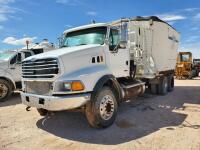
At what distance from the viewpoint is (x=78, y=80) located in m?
5.36

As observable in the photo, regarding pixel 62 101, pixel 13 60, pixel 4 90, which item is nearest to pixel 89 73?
pixel 62 101

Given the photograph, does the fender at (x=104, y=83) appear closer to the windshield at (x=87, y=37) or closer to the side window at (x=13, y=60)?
the windshield at (x=87, y=37)

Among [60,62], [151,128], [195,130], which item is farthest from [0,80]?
[195,130]

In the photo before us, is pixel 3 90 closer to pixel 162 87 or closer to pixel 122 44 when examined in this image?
pixel 122 44

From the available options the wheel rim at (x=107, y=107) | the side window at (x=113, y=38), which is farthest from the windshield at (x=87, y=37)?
the wheel rim at (x=107, y=107)

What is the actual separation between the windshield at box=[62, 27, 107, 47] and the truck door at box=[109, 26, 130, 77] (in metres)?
0.30

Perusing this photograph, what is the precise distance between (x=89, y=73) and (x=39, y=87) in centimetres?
131

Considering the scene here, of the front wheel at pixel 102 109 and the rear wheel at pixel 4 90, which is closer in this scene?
the front wheel at pixel 102 109

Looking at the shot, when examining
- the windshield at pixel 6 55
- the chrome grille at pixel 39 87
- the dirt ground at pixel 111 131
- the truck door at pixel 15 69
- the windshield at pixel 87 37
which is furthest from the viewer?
the windshield at pixel 6 55

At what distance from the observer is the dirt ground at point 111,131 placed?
16.4 ft

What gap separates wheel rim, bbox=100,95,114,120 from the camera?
5975mm

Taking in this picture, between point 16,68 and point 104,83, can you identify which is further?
point 16,68

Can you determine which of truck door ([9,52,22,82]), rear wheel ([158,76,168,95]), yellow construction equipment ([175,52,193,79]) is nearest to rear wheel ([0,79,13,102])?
truck door ([9,52,22,82])

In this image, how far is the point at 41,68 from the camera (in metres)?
5.66
